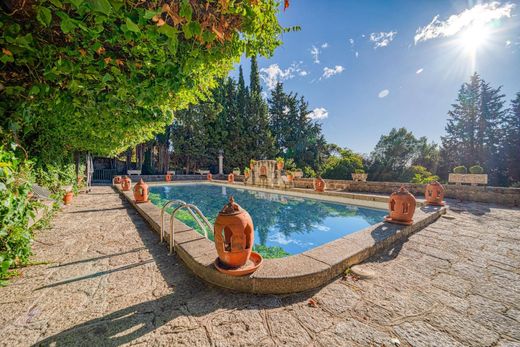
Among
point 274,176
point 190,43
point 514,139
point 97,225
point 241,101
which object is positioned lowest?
point 97,225

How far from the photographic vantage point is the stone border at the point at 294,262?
220 centimetres

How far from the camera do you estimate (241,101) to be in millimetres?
26328

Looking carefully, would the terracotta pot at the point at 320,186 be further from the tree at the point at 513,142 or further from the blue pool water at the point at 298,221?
the tree at the point at 513,142

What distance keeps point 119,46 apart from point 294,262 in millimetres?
3218

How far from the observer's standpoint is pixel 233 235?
2199 mm

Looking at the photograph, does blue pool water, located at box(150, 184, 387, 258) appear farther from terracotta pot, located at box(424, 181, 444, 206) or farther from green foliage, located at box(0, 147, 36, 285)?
green foliage, located at box(0, 147, 36, 285)

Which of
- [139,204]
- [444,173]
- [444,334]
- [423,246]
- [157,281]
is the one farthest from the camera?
[444,173]

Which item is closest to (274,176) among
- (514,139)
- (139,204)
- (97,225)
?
(139,204)

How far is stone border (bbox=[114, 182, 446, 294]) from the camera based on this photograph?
2.20 metres

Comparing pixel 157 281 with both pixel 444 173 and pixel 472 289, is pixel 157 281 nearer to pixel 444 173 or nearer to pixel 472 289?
pixel 472 289

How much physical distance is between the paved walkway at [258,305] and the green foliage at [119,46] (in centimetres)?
223

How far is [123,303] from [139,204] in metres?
4.57

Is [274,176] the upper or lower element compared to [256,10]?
lower

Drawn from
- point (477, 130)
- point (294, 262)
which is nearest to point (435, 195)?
point (294, 262)
